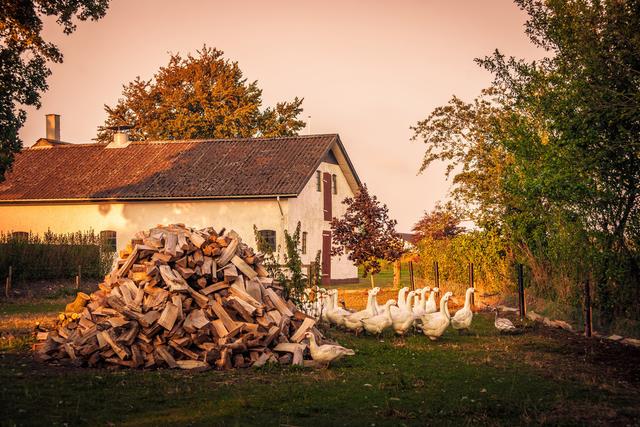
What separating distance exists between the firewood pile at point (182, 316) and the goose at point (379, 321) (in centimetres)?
236

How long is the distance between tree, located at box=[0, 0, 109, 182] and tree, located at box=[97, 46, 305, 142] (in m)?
23.9

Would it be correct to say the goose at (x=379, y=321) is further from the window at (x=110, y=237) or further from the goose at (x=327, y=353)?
the window at (x=110, y=237)

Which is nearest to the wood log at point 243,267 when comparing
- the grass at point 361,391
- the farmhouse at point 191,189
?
the grass at point 361,391

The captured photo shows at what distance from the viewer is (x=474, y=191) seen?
1152 inches

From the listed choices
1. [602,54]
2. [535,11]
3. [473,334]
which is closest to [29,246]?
[473,334]

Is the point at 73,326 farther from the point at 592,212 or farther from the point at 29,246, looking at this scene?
the point at 29,246

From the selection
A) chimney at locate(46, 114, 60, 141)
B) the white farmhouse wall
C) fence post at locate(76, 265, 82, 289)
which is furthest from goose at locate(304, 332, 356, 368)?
chimney at locate(46, 114, 60, 141)

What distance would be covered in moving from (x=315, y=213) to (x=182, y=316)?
27.0m

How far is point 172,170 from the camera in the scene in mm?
38250

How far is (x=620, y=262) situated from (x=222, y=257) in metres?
7.25

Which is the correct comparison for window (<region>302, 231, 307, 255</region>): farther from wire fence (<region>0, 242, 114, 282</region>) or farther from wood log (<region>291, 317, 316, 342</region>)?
wood log (<region>291, 317, 316, 342</region>)

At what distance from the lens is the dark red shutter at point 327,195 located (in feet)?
130

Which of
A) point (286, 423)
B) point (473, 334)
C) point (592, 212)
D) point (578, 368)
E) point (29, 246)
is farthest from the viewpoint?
point (29, 246)

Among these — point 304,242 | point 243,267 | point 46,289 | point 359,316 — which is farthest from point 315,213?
point 243,267
